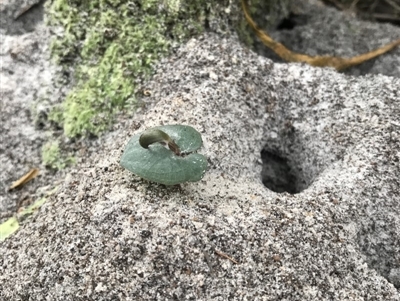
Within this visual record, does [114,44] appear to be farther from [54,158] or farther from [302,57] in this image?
[302,57]

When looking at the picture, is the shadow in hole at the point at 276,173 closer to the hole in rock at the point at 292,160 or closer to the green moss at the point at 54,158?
the hole in rock at the point at 292,160

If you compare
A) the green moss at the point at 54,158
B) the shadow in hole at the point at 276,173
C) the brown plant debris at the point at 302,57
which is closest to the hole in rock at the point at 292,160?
the shadow in hole at the point at 276,173

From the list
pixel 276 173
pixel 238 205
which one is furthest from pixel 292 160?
pixel 238 205

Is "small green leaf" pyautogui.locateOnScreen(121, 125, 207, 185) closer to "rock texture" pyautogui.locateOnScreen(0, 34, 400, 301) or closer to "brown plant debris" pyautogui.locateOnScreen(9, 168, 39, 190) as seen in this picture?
"rock texture" pyautogui.locateOnScreen(0, 34, 400, 301)

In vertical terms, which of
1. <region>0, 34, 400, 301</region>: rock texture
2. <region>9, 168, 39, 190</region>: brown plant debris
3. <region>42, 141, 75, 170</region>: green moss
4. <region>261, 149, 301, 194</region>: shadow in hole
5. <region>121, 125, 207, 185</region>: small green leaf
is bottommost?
<region>9, 168, 39, 190</region>: brown plant debris

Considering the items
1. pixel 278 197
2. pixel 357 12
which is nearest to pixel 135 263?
pixel 278 197

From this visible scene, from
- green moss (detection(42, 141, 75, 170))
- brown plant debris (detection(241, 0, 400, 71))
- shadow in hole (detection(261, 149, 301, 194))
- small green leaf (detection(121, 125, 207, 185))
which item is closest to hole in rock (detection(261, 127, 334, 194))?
shadow in hole (detection(261, 149, 301, 194))

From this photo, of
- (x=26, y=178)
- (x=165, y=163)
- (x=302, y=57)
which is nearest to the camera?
(x=165, y=163)

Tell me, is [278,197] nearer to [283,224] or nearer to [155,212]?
[283,224]
